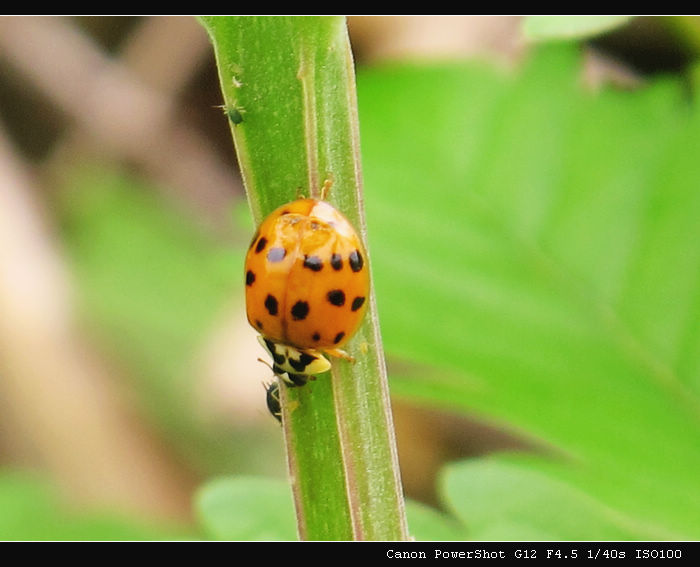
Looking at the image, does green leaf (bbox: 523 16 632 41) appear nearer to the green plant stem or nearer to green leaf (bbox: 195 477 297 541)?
the green plant stem

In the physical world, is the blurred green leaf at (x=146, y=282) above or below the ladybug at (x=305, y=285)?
above

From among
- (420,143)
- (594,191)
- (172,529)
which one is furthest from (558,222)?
(172,529)

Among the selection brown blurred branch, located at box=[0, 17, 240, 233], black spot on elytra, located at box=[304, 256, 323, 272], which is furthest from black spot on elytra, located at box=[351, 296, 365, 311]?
brown blurred branch, located at box=[0, 17, 240, 233]

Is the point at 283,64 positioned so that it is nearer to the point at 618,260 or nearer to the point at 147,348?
the point at 618,260

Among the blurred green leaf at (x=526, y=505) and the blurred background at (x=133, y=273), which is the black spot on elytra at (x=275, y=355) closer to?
the blurred green leaf at (x=526, y=505)

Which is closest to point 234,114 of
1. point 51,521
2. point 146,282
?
point 51,521

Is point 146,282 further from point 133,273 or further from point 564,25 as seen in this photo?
point 564,25

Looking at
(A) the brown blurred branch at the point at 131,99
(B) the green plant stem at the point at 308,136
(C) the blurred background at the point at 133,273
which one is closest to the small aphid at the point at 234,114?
(B) the green plant stem at the point at 308,136
